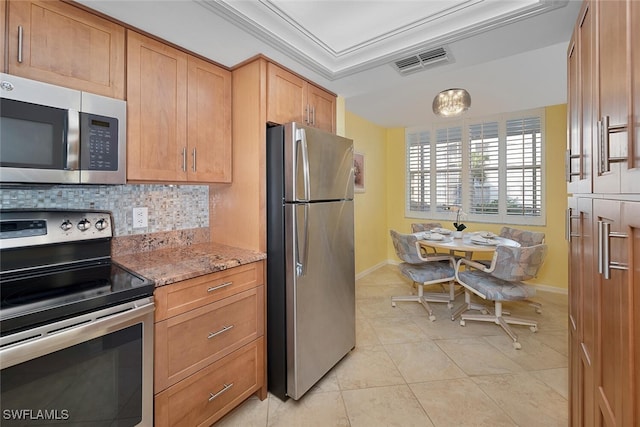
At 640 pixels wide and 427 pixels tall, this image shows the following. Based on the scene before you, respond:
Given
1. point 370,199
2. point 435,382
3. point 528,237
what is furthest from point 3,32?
point 528,237

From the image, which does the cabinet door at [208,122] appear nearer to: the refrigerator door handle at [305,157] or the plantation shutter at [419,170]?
the refrigerator door handle at [305,157]

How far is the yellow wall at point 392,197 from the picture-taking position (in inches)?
151

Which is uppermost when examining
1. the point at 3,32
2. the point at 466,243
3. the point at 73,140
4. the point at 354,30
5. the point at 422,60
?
the point at 354,30

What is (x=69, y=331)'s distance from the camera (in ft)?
3.47

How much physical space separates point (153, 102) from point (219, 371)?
1.62 meters

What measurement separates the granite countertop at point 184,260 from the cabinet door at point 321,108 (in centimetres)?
122

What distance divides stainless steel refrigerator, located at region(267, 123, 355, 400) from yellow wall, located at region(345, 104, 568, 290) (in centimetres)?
240

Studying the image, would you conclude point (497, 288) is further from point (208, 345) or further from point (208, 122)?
point (208, 122)

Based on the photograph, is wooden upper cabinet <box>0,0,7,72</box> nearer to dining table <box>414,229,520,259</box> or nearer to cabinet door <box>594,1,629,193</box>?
cabinet door <box>594,1,629,193</box>

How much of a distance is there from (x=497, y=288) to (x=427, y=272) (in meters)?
0.69

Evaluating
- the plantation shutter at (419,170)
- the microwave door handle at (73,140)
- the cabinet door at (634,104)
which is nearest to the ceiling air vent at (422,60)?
the cabinet door at (634,104)

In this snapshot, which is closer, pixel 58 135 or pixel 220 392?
pixel 58 135

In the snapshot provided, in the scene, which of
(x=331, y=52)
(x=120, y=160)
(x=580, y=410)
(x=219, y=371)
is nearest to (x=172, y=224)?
(x=120, y=160)

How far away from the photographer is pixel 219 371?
1.62 metres
